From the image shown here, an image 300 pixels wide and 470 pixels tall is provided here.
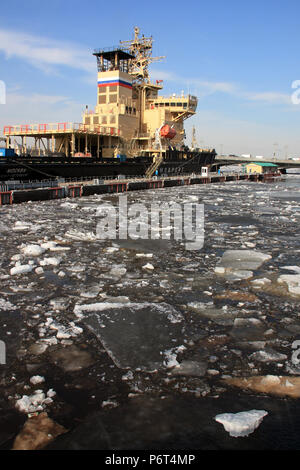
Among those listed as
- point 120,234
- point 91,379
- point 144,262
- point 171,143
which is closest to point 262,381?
point 91,379

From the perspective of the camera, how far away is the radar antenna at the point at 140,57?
126 ft

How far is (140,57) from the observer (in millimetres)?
39625

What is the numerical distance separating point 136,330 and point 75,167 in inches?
909

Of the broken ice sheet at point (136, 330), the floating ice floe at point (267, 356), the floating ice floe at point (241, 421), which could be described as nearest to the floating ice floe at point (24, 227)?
the broken ice sheet at point (136, 330)

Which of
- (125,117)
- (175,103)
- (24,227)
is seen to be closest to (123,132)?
(125,117)

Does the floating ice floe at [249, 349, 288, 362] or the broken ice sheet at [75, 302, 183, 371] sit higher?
the broken ice sheet at [75, 302, 183, 371]

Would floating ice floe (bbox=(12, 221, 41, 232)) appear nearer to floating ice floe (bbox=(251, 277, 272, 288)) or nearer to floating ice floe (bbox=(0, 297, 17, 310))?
floating ice floe (bbox=(0, 297, 17, 310))

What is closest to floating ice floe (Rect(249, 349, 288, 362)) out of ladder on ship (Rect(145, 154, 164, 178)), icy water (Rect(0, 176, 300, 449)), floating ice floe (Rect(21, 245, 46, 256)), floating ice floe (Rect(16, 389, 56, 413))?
icy water (Rect(0, 176, 300, 449))

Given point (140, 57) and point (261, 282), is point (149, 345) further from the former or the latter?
point (140, 57)

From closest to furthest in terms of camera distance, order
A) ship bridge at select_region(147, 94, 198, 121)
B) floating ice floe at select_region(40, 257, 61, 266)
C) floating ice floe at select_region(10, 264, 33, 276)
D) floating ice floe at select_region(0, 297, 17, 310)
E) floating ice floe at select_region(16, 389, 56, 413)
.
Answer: floating ice floe at select_region(16, 389, 56, 413) → floating ice floe at select_region(0, 297, 17, 310) → floating ice floe at select_region(10, 264, 33, 276) → floating ice floe at select_region(40, 257, 61, 266) → ship bridge at select_region(147, 94, 198, 121)

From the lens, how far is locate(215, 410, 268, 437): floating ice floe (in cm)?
271

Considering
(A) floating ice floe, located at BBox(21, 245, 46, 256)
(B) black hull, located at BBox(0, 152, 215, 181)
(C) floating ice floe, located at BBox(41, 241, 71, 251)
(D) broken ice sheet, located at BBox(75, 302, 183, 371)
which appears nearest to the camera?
(D) broken ice sheet, located at BBox(75, 302, 183, 371)

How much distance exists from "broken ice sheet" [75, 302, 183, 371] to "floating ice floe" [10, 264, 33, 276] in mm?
2058

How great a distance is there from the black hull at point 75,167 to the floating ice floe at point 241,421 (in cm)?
2097
